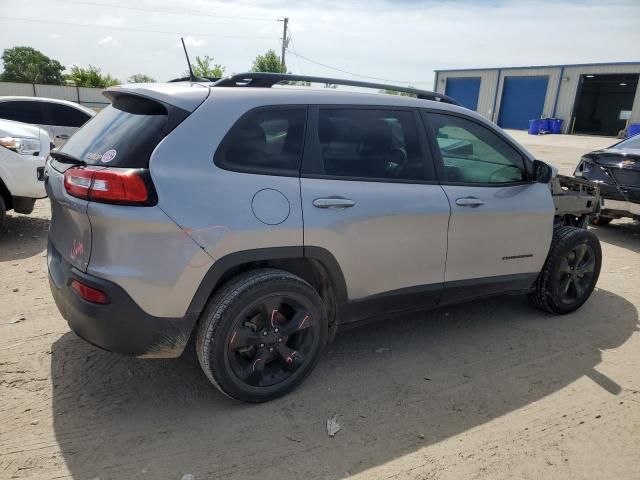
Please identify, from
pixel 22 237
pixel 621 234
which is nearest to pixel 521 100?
pixel 621 234

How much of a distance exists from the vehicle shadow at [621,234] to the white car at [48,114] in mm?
8789

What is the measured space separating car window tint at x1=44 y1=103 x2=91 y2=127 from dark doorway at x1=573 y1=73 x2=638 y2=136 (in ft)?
124

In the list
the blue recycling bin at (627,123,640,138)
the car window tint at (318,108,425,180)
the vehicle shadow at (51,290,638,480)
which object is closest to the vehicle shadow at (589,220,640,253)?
the vehicle shadow at (51,290,638,480)

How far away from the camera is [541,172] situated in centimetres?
373

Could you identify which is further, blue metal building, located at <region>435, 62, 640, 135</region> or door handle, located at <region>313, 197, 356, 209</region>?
blue metal building, located at <region>435, 62, 640, 135</region>

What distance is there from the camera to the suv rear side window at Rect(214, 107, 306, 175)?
2566 millimetres

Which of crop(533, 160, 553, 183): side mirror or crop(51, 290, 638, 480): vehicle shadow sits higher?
crop(533, 160, 553, 183): side mirror

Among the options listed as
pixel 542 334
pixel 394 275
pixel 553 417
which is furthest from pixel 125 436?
pixel 542 334

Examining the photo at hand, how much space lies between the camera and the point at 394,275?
316 centimetres

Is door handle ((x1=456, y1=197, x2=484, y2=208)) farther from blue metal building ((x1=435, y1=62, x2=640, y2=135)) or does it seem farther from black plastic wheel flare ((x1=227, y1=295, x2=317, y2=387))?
blue metal building ((x1=435, y1=62, x2=640, y2=135))

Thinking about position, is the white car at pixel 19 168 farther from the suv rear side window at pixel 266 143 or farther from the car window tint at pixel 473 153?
the car window tint at pixel 473 153

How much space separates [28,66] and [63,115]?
68175 mm

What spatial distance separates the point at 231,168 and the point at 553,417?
7.60ft

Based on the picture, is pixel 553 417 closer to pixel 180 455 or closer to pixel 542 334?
pixel 542 334
